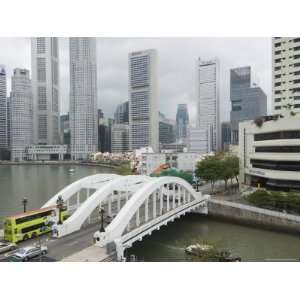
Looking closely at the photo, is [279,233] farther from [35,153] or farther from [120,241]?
[35,153]

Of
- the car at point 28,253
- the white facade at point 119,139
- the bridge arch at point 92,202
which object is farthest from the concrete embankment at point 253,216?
the white facade at point 119,139

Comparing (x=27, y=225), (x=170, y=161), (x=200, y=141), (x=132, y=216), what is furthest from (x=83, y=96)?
(x=132, y=216)

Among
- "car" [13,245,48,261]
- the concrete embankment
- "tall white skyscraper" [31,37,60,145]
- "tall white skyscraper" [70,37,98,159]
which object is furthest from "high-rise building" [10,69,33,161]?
"car" [13,245,48,261]

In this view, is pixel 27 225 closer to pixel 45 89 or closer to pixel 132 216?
pixel 132 216

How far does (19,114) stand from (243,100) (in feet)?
458

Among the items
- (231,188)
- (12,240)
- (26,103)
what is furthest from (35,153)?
(12,240)

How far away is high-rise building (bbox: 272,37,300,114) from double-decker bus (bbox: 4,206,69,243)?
42303mm

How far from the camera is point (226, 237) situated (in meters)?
24.2

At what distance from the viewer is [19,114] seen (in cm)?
15850

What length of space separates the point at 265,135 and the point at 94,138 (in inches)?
5350

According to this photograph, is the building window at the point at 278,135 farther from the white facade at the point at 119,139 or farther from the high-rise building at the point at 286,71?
the white facade at the point at 119,139

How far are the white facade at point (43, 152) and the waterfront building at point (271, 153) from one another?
134 meters

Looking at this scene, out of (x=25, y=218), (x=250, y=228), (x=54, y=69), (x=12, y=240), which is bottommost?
(x=250, y=228)

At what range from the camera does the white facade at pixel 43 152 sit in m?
156
